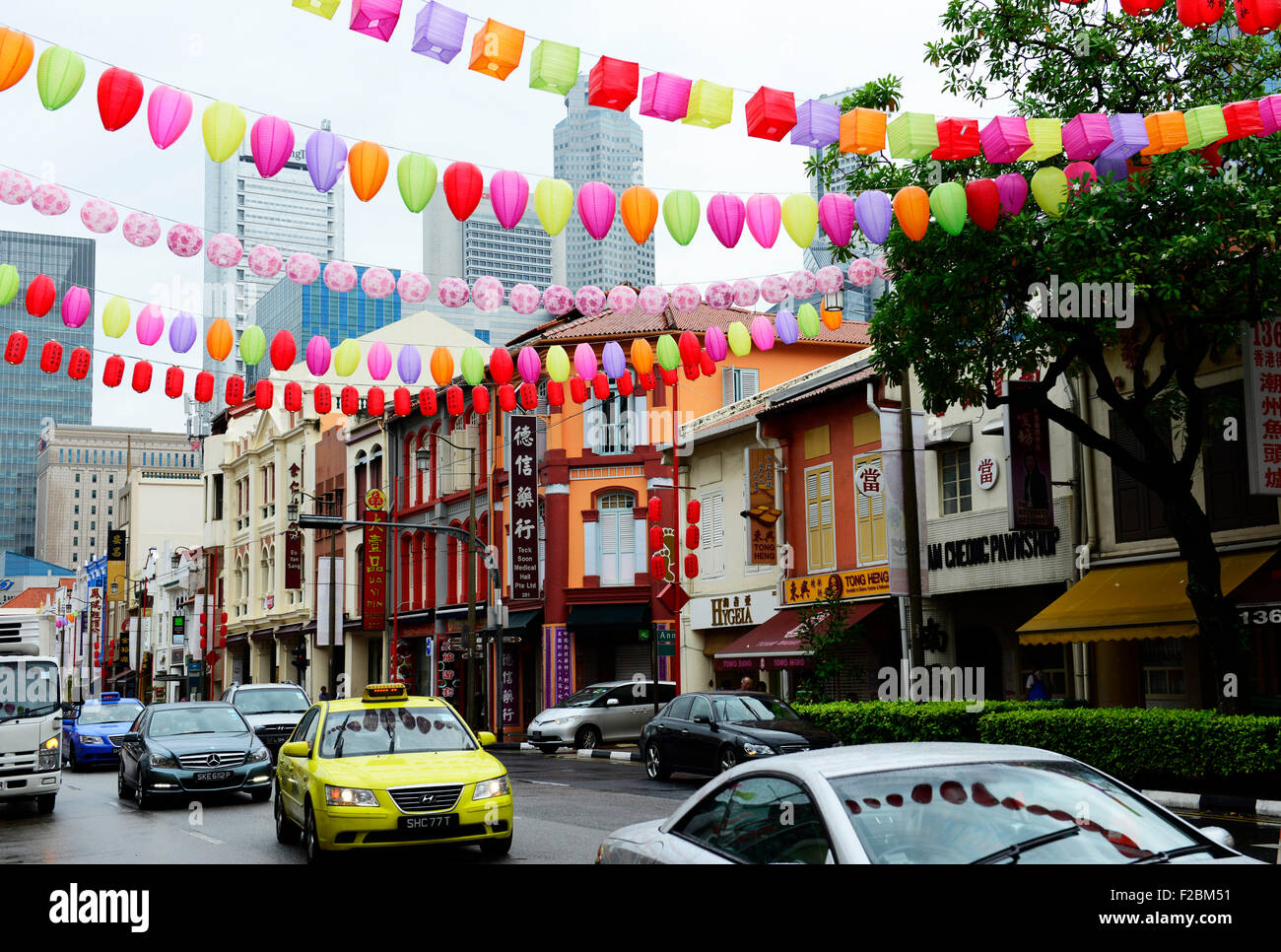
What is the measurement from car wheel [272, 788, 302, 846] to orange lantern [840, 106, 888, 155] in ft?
29.1

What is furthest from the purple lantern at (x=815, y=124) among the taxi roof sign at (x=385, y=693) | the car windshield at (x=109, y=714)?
the car windshield at (x=109, y=714)

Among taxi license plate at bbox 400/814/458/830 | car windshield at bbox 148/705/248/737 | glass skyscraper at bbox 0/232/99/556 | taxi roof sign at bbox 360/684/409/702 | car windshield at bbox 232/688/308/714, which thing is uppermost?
glass skyscraper at bbox 0/232/99/556

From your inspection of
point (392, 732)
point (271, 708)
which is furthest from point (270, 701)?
point (392, 732)

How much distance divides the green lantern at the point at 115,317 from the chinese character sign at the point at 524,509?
24.8m

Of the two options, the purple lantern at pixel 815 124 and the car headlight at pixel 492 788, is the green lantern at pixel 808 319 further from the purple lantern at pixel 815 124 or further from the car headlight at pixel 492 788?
the car headlight at pixel 492 788

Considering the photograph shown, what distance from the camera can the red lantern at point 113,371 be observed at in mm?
18812

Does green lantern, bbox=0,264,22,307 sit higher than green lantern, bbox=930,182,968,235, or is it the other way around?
green lantern, bbox=930,182,968,235

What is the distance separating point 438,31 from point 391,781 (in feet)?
20.6

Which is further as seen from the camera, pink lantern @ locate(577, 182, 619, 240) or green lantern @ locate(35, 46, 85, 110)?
pink lantern @ locate(577, 182, 619, 240)

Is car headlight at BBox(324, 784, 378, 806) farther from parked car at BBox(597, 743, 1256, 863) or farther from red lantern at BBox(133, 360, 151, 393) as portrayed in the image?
red lantern at BBox(133, 360, 151, 393)

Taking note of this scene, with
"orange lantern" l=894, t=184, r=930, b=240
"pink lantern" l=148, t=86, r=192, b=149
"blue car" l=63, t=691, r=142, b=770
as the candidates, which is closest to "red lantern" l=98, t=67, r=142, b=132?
"pink lantern" l=148, t=86, r=192, b=149

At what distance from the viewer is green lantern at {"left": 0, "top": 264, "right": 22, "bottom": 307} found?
14234mm

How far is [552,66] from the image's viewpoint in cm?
1104
